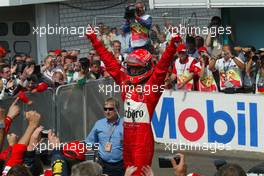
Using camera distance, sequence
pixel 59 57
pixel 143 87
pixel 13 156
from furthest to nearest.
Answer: pixel 59 57 < pixel 143 87 < pixel 13 156

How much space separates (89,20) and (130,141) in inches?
528

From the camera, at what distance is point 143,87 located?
8.88 m

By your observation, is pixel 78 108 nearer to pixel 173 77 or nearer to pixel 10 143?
pixel 173 77

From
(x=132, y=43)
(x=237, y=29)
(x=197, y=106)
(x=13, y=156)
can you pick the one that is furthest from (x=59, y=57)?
(x=13, y=156)

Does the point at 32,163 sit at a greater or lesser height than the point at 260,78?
lesser

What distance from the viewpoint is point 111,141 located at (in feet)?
31.2

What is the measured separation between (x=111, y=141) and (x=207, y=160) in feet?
13.0

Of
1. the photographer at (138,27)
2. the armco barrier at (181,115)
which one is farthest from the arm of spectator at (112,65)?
the photographer at (138,27)

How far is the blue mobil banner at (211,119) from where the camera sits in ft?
43.7

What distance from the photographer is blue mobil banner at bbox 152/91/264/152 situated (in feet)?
43.7

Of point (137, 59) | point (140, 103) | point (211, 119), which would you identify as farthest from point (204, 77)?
point (137, 59)

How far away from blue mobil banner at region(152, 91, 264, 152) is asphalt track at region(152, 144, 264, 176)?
0.20 metres

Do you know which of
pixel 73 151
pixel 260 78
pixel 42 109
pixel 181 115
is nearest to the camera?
pixel 73 151

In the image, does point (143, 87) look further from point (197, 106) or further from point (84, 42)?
point (84, 42)
